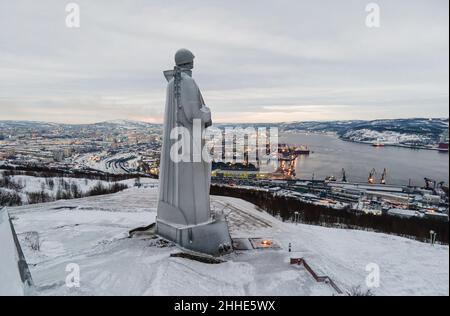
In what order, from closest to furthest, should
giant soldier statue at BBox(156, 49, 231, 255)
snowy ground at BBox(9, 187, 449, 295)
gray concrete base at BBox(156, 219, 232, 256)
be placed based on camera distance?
snowy ground at BBox(9, 187, 449, 295) < gray concrete base at BBox(156, 219, 232, 256) < giant soldier statue at BBox(156, 49, 231, 255)

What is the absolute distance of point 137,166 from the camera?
65.9 meters

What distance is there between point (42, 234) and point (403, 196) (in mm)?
48277

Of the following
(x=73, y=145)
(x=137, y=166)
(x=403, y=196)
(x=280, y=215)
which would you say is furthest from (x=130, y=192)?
(x=73, y=145)

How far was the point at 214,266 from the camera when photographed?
627cm

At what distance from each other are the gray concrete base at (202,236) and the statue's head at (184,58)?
3.57 m

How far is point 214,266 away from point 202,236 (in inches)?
32.6

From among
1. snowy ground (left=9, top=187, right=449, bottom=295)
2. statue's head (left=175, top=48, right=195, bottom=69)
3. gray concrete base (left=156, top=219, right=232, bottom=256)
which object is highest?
statue's head (left=175, top=48, right=195, bottom=69)

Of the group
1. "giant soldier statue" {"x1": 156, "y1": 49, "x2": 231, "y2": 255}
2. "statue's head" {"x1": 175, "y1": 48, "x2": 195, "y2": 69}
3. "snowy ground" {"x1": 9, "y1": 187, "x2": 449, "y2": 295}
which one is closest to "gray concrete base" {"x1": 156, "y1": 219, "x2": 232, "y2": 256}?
"giant soldier statue" {"x1": 156, "y1": 49, "x2": 231, "y2": 255}

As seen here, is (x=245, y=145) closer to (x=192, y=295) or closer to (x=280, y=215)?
(x=280, y=215)

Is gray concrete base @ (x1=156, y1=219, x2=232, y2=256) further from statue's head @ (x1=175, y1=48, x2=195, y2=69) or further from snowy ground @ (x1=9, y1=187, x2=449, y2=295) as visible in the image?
statue's head @ (x1=175, y1=48, x2=195, y2=69)

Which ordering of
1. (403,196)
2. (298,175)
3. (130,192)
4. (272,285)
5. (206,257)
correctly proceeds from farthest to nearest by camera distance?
1. (298,175)
2. (403,196)
3. (130,192)
4. (206,257)
5. (272,285)

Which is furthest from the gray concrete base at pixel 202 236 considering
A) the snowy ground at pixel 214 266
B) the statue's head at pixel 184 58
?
the statue's head at pixel 184 58

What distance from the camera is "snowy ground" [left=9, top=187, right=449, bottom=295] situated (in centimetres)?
534

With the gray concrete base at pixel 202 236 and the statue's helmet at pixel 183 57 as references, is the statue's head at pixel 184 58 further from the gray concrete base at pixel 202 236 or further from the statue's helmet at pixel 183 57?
the gray concrete base at pixel 202 236
